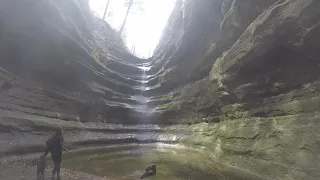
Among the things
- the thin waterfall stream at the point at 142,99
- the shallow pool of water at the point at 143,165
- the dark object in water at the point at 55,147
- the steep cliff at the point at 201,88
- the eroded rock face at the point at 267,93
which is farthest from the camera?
the thin waterfall stream at the point at 142,99

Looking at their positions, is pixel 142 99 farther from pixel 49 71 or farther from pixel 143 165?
pixel 143 165

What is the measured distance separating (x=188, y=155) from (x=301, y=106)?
7993 millimetres

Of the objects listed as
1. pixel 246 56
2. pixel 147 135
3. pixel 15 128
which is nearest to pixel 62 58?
pixel 15 128

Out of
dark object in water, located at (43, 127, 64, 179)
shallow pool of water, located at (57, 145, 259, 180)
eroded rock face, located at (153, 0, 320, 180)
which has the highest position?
eroded rock face, located at (153, 0, 320, 180)

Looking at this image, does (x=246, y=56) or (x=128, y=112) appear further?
(x=128, y=112)

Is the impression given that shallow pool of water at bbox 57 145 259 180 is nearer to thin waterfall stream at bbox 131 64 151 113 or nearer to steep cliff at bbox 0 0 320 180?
steep cliff at bbox 0 0 320 180

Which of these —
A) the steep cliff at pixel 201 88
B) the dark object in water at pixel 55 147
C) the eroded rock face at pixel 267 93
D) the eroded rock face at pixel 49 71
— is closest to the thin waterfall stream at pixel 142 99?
the steep cliff at pixel 201 88

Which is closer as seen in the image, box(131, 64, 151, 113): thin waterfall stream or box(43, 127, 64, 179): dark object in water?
box(43, 127, 64, 179): dark object in water

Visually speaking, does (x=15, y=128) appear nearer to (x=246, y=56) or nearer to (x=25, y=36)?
(x=25, y=36)

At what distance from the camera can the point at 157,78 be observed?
1195 inches

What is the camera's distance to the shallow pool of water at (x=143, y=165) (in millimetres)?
10660

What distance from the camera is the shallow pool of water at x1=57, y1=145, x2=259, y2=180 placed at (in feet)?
35.0

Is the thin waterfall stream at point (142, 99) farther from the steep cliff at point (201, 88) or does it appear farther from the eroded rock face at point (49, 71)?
the eroded rock face at point (49, 71)

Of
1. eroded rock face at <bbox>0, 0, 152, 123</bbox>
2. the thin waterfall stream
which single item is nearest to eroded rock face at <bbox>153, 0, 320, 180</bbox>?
the thin waterfall stream
